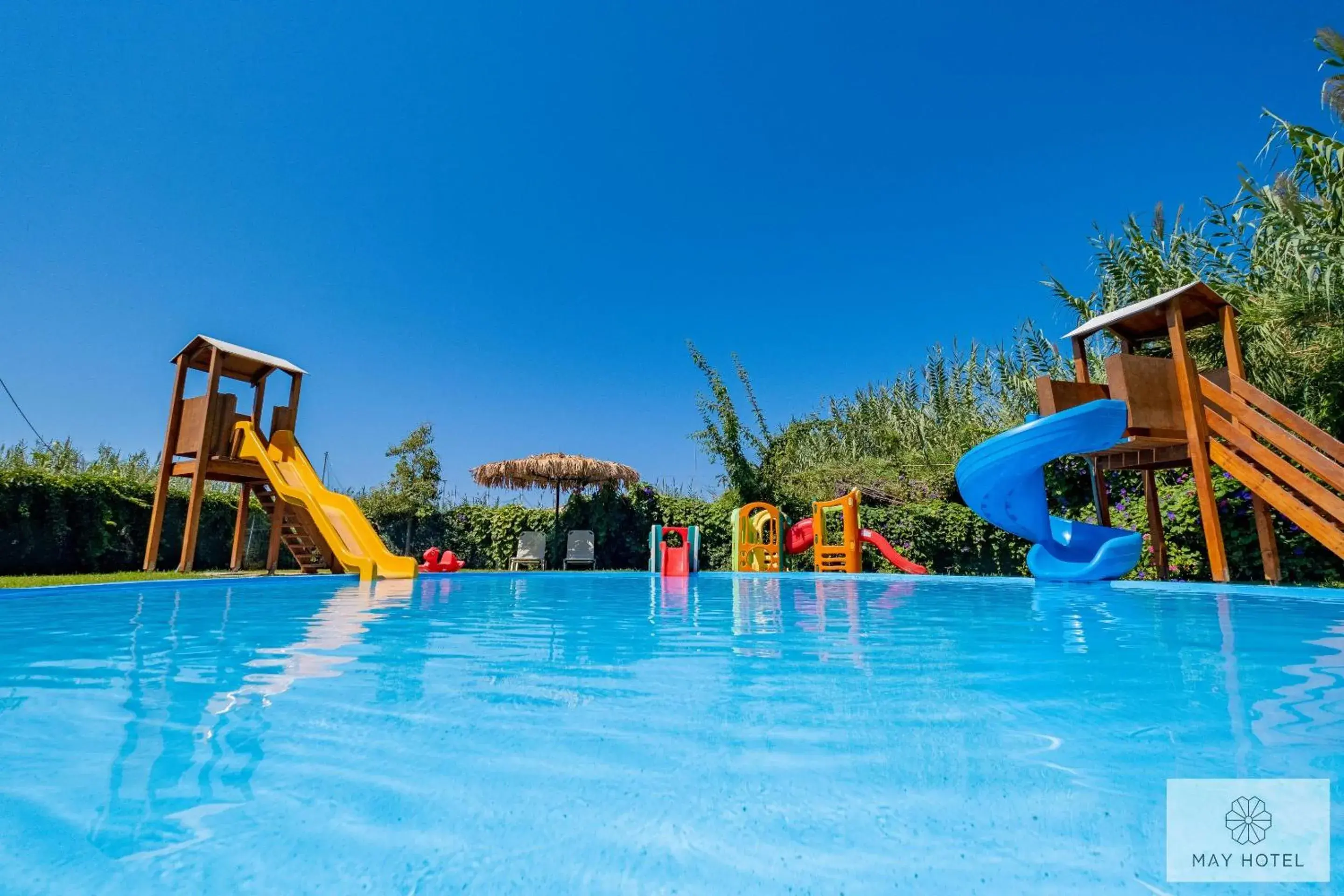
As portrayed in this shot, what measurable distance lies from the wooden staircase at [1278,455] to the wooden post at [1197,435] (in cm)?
14

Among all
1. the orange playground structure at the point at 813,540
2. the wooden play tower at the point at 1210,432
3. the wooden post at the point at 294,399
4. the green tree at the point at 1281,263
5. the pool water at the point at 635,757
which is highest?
the green tree at the point at 1281,263

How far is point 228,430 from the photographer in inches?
470

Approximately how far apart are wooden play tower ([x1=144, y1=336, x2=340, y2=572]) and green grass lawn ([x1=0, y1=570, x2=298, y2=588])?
0.68 m

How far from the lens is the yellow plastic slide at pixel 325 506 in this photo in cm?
1107

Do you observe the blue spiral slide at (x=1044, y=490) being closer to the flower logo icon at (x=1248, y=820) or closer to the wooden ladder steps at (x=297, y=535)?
the flower logo icon at (x=1248, y=820)

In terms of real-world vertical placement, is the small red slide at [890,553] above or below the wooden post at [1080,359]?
below

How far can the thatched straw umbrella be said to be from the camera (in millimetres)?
17312

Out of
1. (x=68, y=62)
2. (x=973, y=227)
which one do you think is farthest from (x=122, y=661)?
(x=973, y=227)

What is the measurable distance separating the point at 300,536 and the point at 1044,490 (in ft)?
47.0

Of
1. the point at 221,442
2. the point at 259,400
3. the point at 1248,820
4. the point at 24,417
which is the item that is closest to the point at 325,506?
the point at 221,442

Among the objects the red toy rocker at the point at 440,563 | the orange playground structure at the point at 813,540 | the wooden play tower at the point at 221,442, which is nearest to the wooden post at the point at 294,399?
the wooden play tower at the point at 221,442

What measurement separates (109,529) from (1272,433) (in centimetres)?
1933

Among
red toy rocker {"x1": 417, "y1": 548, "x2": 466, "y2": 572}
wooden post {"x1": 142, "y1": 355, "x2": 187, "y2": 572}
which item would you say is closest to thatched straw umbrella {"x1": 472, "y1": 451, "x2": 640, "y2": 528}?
red toy rocker {"x1": 417, "y1": 548, "x2": 466, "y2": 572}

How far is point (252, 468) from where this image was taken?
Result: 12000 millimetres
